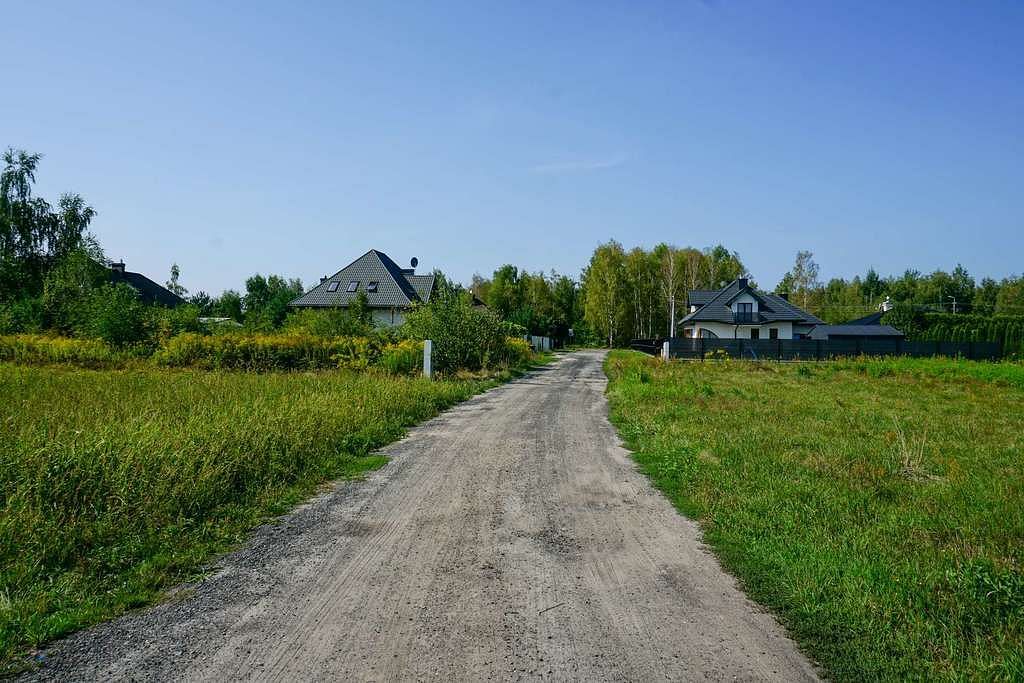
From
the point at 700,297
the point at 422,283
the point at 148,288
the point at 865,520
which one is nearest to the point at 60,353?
the point at 865,520

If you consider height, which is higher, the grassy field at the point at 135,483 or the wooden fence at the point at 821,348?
the wooden fence at the point at 821,348

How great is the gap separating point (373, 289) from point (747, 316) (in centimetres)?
3138

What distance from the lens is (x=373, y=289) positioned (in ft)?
145

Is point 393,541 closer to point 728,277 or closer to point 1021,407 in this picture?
point 1021,407

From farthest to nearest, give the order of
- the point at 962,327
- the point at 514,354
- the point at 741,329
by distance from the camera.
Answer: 1. the point at 741,329
2. the point at 962,327
3. the point at 514,354

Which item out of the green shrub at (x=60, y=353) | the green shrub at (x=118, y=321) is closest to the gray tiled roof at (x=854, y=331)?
the green shrub at (x=118, y=321)

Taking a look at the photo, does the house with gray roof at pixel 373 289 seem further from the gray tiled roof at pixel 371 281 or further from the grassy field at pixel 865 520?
the grassy field at pixel 865 520

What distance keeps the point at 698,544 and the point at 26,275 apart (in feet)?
161

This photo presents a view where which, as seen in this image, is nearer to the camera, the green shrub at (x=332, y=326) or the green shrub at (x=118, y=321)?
the green shrub at (x=118, y=321)

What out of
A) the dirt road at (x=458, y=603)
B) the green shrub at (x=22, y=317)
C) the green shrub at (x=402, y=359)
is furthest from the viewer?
the green shrub at (x=22, y=317)

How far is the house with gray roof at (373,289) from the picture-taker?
42844 mm

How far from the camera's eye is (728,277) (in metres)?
81.6

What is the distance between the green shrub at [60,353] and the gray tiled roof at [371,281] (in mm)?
20104

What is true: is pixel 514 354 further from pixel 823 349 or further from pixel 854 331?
pixel 854 331
